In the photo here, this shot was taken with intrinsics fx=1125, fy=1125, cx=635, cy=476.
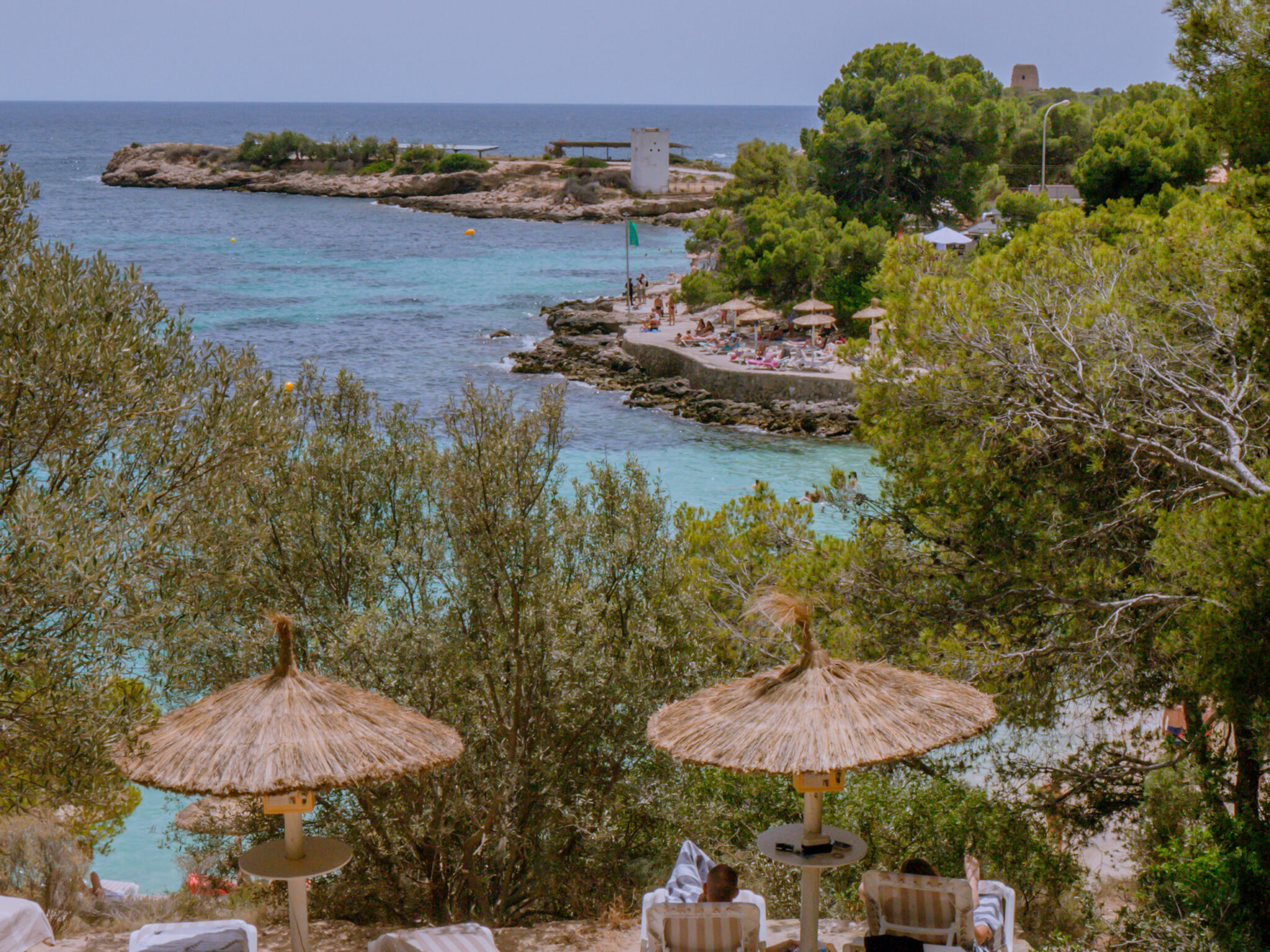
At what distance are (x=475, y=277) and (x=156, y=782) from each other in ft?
210

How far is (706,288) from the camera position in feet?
148

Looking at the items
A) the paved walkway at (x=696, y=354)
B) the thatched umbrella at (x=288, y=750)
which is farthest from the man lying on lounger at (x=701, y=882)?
the paved walkway at (x=696, y=354)

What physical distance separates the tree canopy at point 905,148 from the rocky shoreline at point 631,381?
37.0 feet

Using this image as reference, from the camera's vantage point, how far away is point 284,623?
5906 millimetres

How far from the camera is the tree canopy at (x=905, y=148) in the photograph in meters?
46.6

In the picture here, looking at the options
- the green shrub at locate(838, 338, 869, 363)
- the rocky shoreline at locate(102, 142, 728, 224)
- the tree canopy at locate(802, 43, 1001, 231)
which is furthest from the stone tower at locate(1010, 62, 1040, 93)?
the green shrub at locate(838, 338, 869, 363)

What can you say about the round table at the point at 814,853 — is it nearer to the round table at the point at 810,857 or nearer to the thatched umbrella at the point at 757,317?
the round table at the point at 810,857

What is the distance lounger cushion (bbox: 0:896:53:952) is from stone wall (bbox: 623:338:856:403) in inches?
1071

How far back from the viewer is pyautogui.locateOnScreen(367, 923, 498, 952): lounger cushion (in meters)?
6.50

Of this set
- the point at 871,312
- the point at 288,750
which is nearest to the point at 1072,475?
the point at 288,750

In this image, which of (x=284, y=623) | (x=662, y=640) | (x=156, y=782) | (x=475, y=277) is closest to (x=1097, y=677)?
(x=662, y=640)

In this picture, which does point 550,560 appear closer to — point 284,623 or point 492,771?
point 492,771

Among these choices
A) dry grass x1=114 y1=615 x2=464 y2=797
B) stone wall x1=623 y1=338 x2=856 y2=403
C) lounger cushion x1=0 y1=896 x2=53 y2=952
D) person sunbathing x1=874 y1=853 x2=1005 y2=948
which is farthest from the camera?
stone wall x1=623 y1=338 x2=856 y2=403

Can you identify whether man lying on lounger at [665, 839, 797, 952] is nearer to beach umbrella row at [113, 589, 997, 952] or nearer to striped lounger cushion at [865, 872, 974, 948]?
beach umbrella row at [113, 589, 997, 952]
